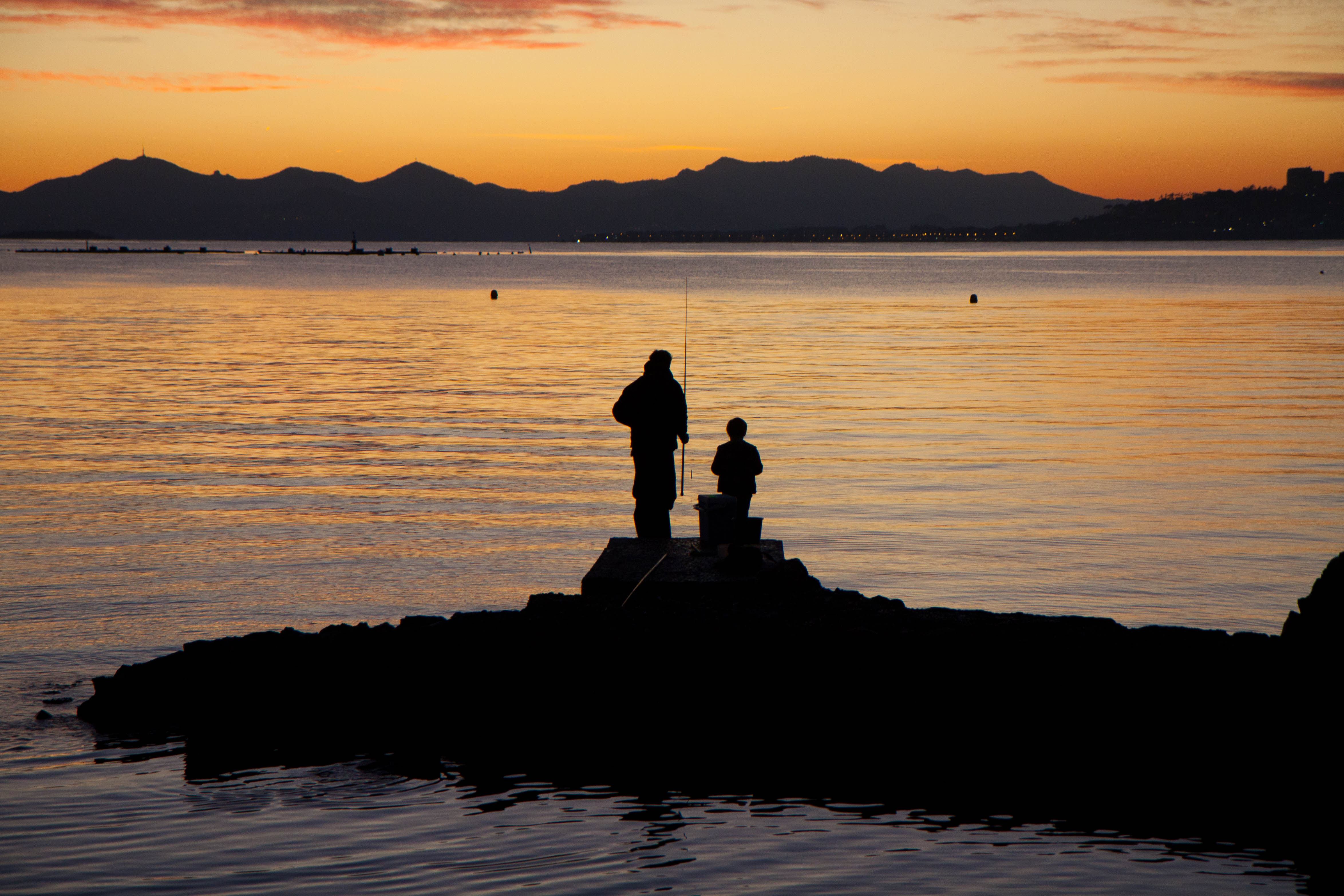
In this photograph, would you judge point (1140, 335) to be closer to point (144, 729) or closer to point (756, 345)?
point (756, 345)

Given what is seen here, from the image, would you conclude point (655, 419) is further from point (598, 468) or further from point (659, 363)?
point (598, 468)

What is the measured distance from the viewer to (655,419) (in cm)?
1176

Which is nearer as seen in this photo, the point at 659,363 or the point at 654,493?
the point at 659,363

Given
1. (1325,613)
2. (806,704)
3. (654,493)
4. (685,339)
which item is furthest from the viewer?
(685,339)

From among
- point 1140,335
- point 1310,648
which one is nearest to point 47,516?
point 1310,648

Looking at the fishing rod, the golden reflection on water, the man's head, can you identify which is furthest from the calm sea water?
the man's head

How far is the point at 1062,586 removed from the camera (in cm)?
1391

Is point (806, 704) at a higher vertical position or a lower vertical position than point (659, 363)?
lower

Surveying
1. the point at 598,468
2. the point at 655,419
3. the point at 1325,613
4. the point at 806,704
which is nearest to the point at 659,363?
the point at 655,419

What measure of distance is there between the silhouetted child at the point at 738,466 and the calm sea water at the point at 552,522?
117 inches

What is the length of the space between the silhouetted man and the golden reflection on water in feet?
8.45

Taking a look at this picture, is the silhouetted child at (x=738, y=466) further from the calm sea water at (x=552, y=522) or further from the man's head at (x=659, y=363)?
the calm sea water at (x=552, y=522)

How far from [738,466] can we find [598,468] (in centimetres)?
1014

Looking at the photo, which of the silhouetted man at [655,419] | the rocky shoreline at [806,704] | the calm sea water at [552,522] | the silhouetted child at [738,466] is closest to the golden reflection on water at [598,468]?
the calm sea water at [552,522]
